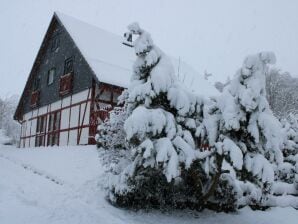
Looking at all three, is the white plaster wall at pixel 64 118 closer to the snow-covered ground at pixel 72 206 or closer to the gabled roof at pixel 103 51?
the gabled roof at pixel 103 51

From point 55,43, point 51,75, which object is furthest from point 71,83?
point 55,43

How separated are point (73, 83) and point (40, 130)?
5429mm

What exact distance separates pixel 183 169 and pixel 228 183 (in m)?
1.35

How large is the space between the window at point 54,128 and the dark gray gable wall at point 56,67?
97 centimetres

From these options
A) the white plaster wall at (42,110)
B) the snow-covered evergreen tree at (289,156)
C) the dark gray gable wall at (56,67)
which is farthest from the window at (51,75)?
the snow-covered evergreen tree at (289,156)

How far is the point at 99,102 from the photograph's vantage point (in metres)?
17.8

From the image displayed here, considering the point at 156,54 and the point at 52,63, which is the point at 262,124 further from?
the point at 52,63

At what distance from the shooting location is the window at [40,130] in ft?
75.7

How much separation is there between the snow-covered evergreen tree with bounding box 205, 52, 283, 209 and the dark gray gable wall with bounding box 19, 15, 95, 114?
10.4 metres

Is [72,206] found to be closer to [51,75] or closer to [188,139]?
[188,139]

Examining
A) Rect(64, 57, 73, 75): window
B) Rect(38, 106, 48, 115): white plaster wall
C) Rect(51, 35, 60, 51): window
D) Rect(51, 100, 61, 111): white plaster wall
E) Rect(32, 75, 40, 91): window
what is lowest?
Rect(38, 106, 48, 115): white plaster wall

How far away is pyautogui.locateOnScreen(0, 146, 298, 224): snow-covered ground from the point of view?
6735mm

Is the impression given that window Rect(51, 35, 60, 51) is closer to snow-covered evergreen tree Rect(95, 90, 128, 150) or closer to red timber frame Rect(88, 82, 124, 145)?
red timber frame Rect(88, 82, 124, 145)

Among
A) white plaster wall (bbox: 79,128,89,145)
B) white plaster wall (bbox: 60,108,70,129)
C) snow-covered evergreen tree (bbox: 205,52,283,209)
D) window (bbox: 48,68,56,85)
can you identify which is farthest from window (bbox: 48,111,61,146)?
snow-covered evergreen tree (bbox: 205,52,283,209)
